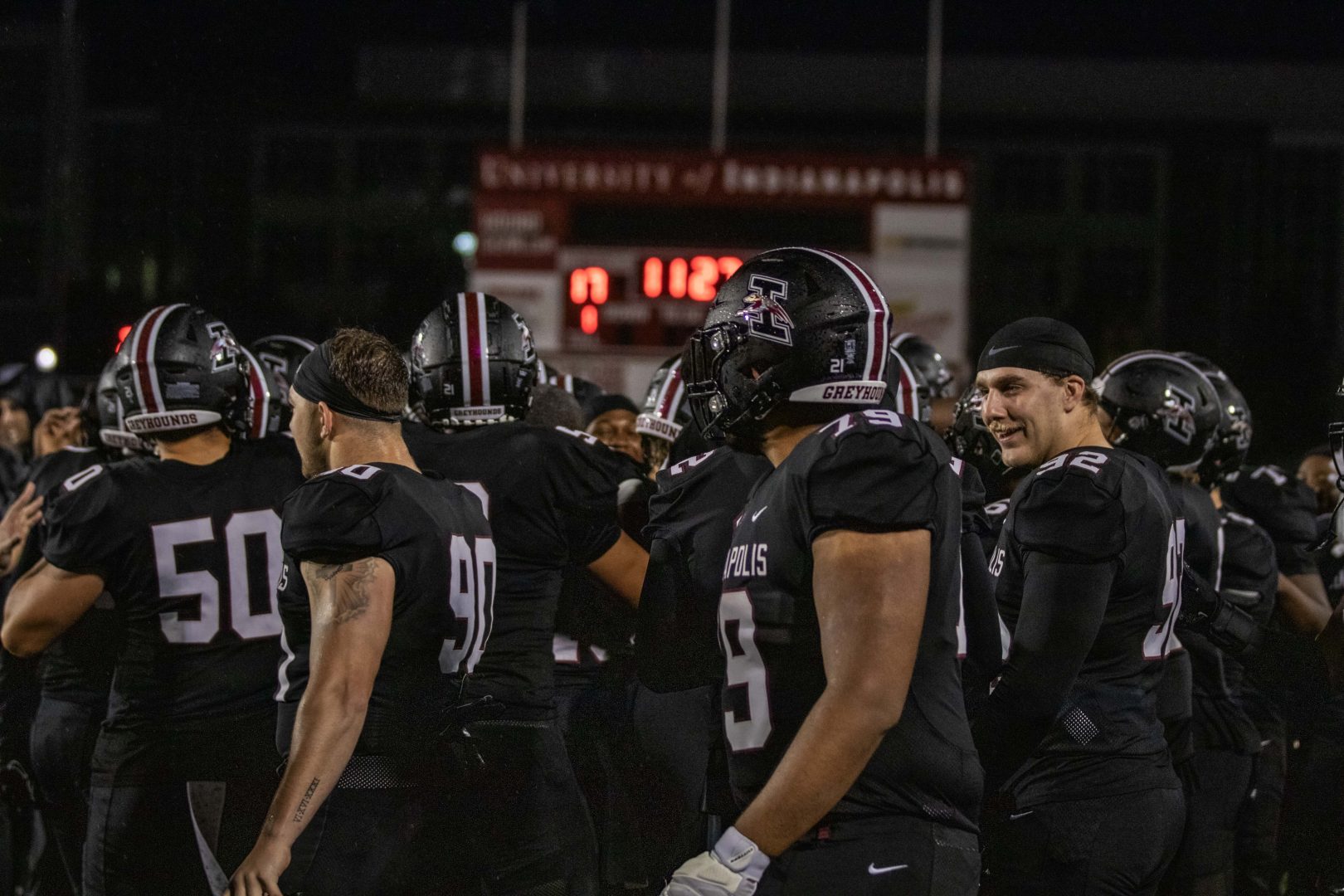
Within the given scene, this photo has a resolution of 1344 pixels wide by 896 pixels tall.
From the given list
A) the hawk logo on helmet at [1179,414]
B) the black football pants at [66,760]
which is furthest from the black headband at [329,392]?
the hawk logo on helmet at [1179,414]

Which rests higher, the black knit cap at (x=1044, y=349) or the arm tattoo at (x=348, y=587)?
the black knit cap at (x=1044, y=349)

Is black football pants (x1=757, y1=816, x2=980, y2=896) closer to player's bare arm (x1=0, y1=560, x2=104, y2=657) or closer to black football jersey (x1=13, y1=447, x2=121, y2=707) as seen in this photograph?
player's bare arm (x1=0, y1=560, x2=104, y2=657)

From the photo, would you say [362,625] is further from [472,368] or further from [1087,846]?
[1087,846]

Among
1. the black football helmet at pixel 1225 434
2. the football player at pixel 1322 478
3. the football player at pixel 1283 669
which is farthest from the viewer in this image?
the football player at pixel 1322 478

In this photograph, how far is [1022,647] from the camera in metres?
3.24

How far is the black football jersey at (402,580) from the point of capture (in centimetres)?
298

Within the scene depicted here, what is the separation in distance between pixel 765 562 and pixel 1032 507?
129 centimetres

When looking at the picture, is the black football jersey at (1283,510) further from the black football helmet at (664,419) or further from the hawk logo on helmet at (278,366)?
the hawk logo on helmet at (278,366)

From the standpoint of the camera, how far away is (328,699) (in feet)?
9.41

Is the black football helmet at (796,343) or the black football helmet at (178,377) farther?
the black football helmet at (178,377)

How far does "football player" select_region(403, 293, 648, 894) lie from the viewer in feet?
12.4

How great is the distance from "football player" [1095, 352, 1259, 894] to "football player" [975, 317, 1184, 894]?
0.91 m

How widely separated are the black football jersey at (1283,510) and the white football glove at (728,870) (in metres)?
4.02

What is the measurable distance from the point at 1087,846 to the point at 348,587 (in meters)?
1.85
